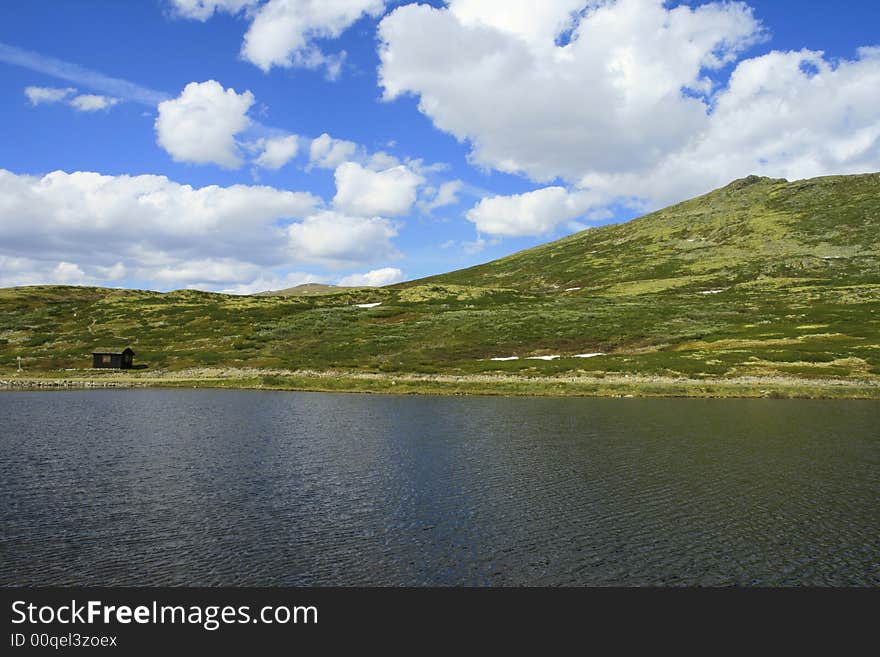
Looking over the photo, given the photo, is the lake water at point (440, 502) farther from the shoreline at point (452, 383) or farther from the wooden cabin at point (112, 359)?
Result: the wooden cabin at point (112, 359)

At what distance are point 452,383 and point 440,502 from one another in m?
61.7

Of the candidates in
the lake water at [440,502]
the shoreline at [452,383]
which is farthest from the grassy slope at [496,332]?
the lake water at [440,502]

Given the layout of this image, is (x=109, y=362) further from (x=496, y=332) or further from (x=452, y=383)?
(x=496, y=332)

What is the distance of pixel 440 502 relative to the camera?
96.1 ft

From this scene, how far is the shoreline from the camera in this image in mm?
78125

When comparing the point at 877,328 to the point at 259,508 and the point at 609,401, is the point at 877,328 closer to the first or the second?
the point at 609,401

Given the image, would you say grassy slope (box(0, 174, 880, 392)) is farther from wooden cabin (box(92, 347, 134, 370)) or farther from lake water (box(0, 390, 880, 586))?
lake water (box(0, 390, 880, 586))

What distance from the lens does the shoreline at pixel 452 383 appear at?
7812 centimetres

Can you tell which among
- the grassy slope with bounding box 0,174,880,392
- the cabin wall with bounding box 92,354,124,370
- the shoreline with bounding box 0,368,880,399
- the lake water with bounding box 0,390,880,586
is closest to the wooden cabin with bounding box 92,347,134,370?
the cabin wall with bounding box 92,354,124,370

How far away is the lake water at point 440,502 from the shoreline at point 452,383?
2355 cm

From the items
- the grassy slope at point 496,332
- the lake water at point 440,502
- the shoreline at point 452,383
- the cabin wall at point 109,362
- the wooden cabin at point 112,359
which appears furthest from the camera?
the wooden cabin at point 112,359

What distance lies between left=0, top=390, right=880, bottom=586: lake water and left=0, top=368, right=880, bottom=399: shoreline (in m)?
23.5

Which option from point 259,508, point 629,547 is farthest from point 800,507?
point 259,508
